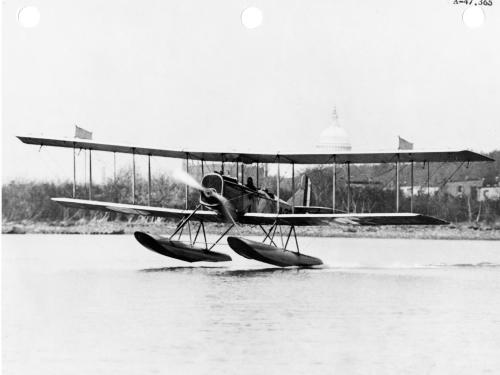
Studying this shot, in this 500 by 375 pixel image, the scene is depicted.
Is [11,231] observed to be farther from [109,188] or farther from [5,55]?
[5,55]

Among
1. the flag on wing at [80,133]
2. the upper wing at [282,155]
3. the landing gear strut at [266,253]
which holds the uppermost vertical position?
the flag on wing at [80,133]

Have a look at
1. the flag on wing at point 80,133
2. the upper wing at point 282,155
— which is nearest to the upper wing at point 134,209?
the upper wing at point 282,155

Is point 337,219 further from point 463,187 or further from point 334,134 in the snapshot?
point 463,187

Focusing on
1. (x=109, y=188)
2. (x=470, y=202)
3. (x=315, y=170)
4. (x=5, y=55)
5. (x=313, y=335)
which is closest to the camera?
(x=313, y=335)

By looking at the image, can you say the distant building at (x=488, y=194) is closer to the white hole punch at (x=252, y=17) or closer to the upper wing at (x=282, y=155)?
the upper wing at (x=282, y=155)

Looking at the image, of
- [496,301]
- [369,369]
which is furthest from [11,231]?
[369,369]

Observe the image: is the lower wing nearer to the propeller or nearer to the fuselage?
the fuselage
